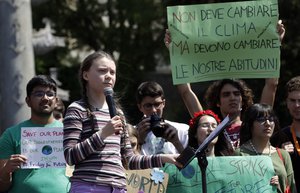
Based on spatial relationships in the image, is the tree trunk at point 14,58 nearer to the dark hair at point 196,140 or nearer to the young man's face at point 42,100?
the young man's face at point 42,100

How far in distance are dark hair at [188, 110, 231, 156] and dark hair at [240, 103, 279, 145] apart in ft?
0.51

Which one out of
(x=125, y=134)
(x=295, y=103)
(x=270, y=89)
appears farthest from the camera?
(x=270, y=89)

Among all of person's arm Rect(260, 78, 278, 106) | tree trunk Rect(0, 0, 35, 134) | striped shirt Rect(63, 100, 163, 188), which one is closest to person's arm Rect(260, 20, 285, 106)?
person's arm Rect(260, 78, 278, 106)

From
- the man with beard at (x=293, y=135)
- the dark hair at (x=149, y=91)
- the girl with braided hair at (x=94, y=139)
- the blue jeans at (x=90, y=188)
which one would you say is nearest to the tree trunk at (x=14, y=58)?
the dark hair at (x=149, y=91)

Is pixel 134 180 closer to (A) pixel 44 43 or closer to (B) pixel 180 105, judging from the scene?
(A) pixel 44 43

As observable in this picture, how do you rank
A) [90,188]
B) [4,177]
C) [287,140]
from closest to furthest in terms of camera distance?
1. [90,188]
2. [4,177]
3. [287,140]

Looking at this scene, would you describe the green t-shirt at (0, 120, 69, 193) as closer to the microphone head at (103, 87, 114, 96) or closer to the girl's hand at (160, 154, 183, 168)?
the girl's hand at (160, 154, 183, 168)

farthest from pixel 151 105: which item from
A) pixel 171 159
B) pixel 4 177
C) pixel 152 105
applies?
pixel 171 159

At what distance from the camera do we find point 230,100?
23.8 ft

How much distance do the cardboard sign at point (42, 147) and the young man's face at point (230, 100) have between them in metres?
1.47

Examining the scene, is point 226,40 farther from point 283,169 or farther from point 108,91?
point 108,91

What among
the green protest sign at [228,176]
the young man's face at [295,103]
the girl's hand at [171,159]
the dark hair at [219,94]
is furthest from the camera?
the dark hair at [219,94]

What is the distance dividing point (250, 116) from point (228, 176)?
0.50 metres

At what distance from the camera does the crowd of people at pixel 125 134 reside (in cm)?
540
